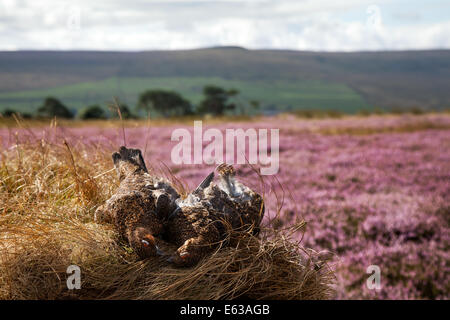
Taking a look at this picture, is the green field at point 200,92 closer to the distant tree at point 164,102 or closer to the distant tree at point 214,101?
the distant tree at point 164,102

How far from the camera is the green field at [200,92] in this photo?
115125 millimetres

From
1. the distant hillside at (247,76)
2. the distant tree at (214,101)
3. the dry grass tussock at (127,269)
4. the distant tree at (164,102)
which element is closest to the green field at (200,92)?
the distant hillside at (247,76)

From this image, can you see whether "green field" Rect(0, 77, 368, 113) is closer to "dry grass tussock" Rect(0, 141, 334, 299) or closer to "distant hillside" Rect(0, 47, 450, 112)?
"distant hillside" Rect(0, 47, 450, 112)

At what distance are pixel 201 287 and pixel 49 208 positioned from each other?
118 centimetres

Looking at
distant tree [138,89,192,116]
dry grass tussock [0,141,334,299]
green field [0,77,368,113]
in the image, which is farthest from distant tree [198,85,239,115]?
dry grass tussock [0,141,334,299]

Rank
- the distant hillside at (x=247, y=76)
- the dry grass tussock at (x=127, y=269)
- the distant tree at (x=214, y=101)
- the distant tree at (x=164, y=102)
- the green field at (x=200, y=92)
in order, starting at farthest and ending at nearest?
the distant hillside at (x=247, y=76) < the green field at (x=200, y=92) < the distant tree at (x=164, y=102) < the distant tree at (x=214, y=101) < the dry grass tussock at (x=127, y=269)

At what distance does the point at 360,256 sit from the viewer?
21.3 ft

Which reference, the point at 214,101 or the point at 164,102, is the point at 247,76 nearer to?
the point at 214,101

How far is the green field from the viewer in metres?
115

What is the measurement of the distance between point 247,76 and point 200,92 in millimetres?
25744

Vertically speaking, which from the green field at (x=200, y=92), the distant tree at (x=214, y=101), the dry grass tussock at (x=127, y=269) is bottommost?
the dry grass tussock at (x=127, y=269)

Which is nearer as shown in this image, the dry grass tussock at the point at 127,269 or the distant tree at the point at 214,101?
the dry grass tussock at the point at 127,269

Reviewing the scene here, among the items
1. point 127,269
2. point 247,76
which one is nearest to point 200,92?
point 247,76

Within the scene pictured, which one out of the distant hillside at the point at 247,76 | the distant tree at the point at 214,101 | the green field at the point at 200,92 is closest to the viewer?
the distant tree at the point at 214,101
